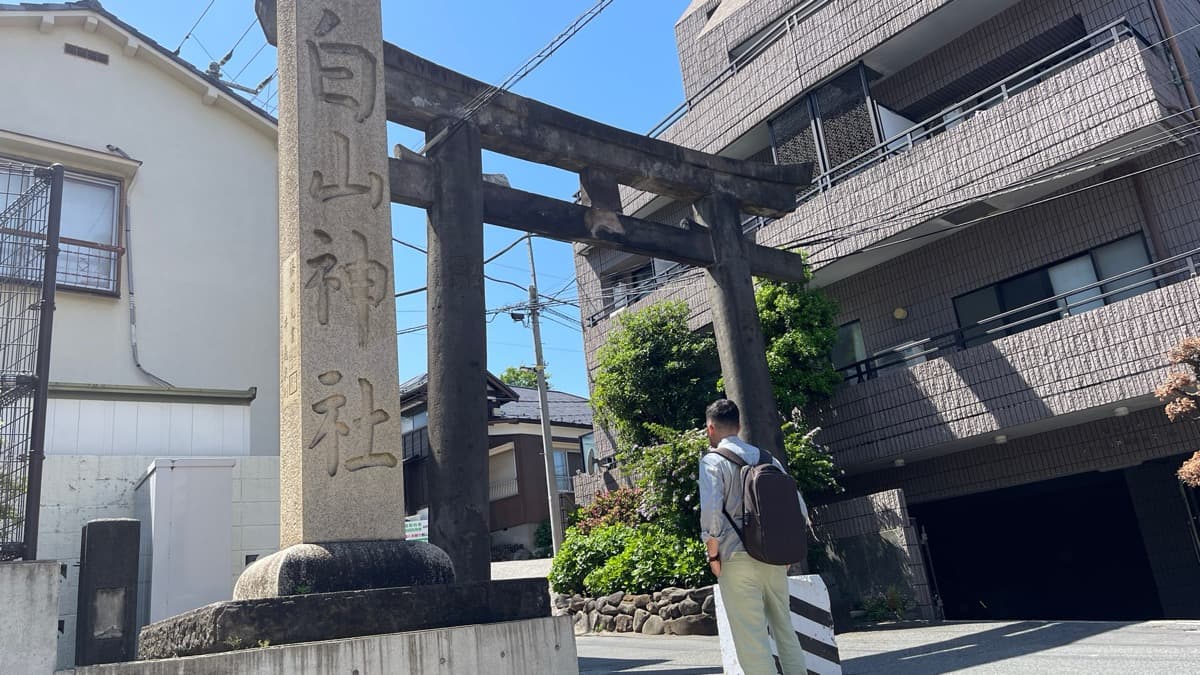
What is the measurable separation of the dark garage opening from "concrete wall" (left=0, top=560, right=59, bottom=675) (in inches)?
519

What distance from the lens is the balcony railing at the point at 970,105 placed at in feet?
39.8

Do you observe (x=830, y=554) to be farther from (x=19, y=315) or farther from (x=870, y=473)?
(x=19, y=315)

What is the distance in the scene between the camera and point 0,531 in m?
7.39

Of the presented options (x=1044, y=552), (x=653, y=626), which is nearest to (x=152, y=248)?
(x=653, y=626)

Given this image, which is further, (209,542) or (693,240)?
(693,240)

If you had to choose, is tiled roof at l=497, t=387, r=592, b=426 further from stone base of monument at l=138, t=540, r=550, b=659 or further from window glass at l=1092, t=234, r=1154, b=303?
stone base of monument at l=138, t=540, r=550, b=659

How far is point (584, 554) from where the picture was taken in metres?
14.2

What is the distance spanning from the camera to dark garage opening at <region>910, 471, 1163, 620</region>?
44.9ft

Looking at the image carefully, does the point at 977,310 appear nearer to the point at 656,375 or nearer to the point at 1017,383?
the point at 1017,383

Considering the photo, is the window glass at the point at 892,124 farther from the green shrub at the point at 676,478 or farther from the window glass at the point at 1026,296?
the green shrub at the point at 676,478

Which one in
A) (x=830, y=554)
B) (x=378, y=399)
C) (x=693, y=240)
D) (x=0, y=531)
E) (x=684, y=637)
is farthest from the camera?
(x=830, y=554)

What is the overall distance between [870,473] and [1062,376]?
433cm

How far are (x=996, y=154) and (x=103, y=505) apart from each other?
12539 mm

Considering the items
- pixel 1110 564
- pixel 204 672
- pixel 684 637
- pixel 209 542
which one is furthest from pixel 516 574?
pixel 204 672
